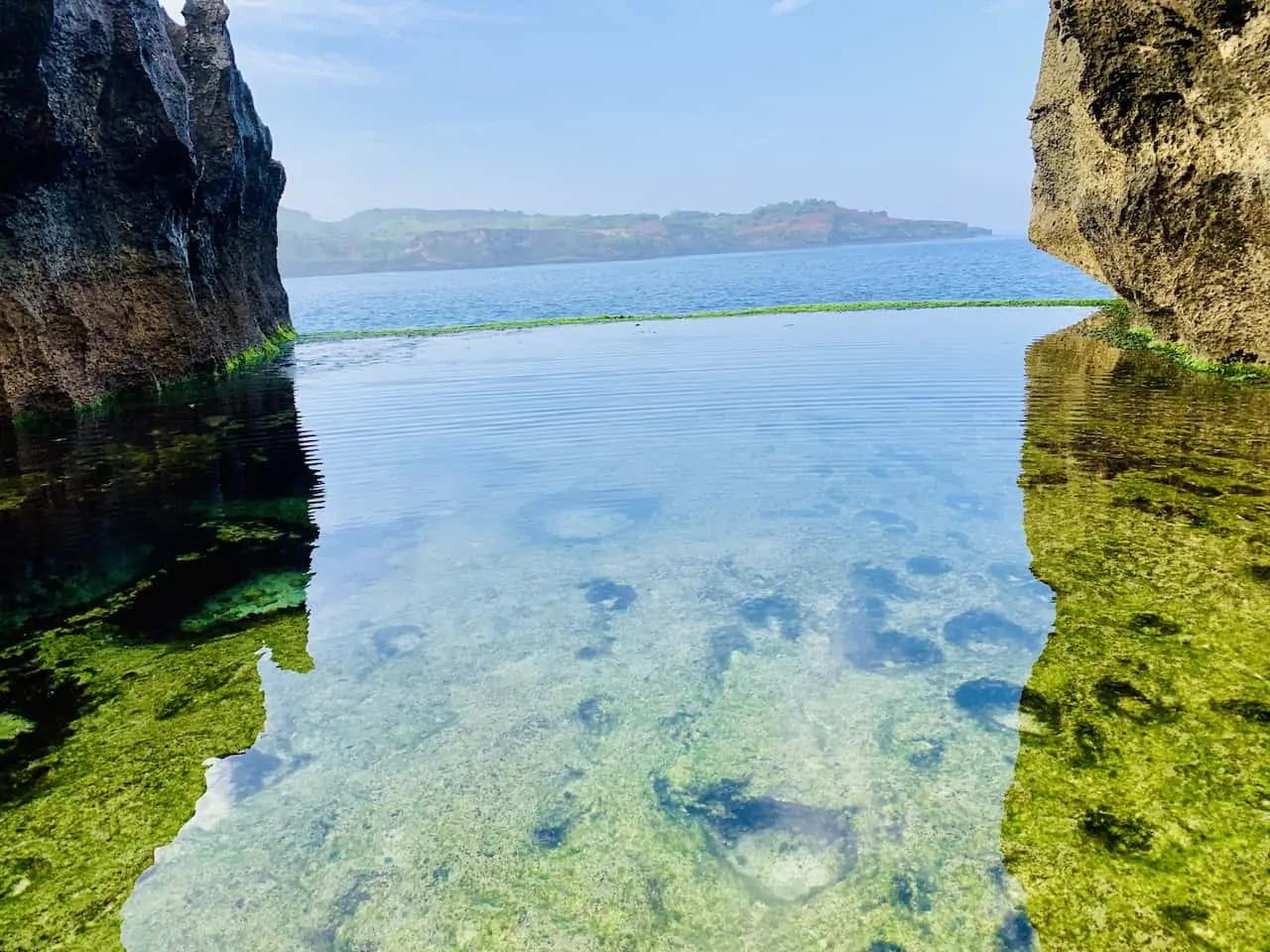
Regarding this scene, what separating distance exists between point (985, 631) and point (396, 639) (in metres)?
4.17

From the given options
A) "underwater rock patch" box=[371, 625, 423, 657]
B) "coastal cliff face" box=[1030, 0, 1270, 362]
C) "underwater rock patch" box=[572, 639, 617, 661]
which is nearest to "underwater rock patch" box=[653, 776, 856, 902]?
"underwater rock patch" box=[572, 639, 617, 661]

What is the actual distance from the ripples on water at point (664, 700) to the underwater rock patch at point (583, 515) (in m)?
0.08

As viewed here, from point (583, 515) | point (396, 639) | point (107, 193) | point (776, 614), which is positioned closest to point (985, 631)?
point (776, 614)

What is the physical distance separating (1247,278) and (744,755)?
13083mm

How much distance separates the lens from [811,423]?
40.6 ft

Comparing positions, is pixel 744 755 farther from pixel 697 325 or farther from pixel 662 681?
pixel 697 325

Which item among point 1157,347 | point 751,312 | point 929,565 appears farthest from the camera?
point 751,312

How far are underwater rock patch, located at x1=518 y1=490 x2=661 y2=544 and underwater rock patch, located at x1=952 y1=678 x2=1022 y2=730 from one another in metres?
3.86

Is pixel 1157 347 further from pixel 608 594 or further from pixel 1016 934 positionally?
pixel 1016 934

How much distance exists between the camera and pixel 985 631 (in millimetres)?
5625

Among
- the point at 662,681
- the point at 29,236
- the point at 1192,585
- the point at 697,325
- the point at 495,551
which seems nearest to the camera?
the point at 662,681

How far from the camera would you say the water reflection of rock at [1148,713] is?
3271 mm

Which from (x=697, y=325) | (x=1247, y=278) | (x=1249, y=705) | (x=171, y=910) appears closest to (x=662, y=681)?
(x=171, y=910)

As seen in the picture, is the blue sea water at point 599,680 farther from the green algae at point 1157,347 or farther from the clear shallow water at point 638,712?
the green algae at point 1157,347
